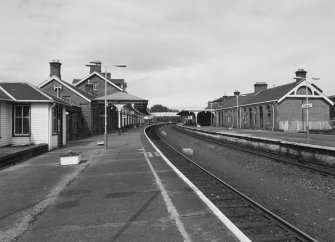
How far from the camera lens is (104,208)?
7.21 m

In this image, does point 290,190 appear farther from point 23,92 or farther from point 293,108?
point 293,108

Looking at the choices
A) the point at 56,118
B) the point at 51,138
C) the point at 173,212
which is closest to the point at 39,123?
the point at 51,138

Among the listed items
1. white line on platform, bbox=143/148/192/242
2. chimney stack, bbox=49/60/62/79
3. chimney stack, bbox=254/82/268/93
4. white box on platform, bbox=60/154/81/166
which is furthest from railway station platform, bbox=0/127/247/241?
chimney stack, bbox=254/82/268/93

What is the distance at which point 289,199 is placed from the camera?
28.9ft

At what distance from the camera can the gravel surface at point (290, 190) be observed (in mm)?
6723

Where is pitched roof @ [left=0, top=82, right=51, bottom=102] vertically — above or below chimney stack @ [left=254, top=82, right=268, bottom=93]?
below

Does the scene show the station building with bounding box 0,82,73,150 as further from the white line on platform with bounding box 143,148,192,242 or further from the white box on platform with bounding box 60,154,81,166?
the white line on platform with bounding box 143,148,192,242

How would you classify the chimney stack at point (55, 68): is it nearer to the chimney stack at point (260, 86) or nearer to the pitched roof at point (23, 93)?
the pitched roof at point (23, 93)

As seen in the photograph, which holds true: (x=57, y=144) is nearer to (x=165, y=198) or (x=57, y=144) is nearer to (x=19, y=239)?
(x=165, y=198)

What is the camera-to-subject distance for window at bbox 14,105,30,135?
2061 centimetres

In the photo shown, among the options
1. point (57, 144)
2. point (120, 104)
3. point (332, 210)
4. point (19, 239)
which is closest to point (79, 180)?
point (19, 239)

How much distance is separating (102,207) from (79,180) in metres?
3.75

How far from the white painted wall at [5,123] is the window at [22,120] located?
415mm

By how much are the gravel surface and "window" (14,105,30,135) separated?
39.0 ft
